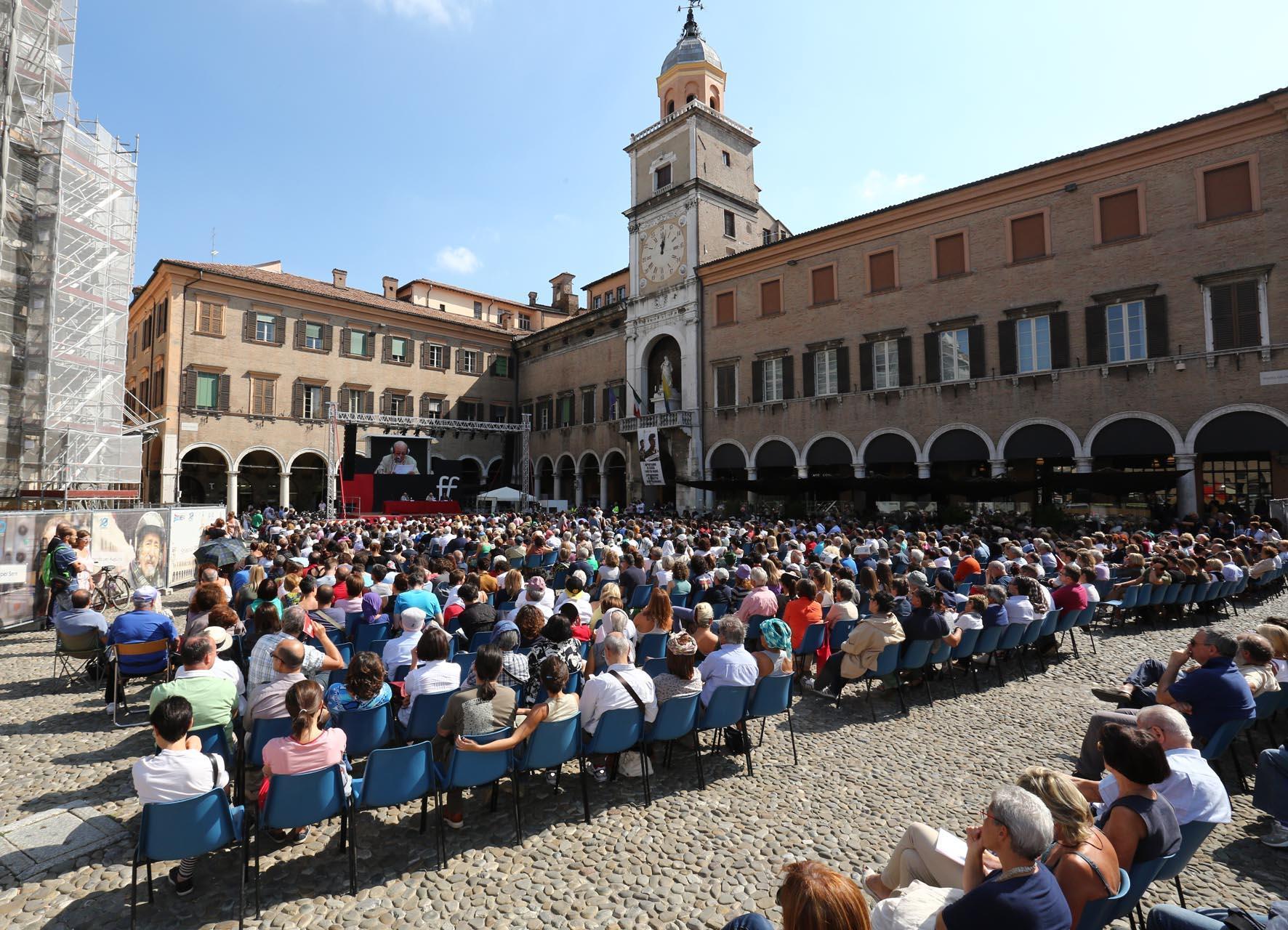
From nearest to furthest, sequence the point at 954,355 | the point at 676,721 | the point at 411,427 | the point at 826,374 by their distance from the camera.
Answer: the point at 676,721 < the point at 954,355 < the point at 826,374 < the point at 411,427

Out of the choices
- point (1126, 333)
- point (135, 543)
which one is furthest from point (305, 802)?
point (1126, 333)

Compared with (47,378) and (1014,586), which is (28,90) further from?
(1014,586)

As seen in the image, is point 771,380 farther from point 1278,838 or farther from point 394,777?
point 394,777

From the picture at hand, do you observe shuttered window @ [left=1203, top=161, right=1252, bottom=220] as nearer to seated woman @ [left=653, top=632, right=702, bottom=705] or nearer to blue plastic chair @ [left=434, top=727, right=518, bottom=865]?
seated woman @ [left=653, top=632, right=702, bottom=705]

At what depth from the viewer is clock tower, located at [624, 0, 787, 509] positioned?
3109cm

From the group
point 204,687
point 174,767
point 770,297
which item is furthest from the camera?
point 770,297

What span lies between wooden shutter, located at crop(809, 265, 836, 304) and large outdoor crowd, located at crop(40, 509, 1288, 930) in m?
16.1

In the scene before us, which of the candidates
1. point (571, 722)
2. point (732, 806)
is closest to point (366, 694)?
point (571, 722)

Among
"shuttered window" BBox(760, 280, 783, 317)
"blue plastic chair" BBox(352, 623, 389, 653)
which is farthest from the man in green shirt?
"shuttered window" BBox(760, 280, 783, 317)

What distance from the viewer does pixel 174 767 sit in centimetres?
362

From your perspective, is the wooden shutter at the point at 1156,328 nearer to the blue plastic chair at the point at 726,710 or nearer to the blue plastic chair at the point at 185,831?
the blue plastic chair at the point at 726,710

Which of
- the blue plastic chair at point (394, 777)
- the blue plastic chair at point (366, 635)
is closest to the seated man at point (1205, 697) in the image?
the blue plastic chair at point (394, 777)

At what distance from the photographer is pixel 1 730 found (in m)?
6.30

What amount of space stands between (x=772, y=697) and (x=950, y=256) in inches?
878
